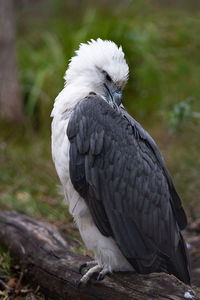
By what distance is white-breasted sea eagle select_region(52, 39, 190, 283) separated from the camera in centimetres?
351

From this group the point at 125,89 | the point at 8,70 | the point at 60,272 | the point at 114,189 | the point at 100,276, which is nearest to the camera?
the point at 114,189

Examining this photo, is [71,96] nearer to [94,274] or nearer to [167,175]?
[167,175]

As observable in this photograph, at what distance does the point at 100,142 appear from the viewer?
3498mm

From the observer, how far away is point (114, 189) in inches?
140

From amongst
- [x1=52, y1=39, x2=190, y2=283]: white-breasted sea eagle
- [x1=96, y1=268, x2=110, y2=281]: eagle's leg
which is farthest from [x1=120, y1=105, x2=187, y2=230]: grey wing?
[x1=96, y1=268, x2=110, y2=281]: eagle's leg

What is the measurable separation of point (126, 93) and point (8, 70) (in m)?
2.06

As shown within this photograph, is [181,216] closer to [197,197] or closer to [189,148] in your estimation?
[197,197]

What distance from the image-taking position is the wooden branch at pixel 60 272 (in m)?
3.38

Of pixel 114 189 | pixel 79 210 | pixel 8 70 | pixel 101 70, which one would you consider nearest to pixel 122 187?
pixel 114 189

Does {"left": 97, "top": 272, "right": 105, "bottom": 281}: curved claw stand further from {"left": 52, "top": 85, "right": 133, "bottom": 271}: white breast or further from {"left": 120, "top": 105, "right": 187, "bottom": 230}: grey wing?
{"left": 120, "top": 105, "right": 187, "bottom": 230}: grey wing

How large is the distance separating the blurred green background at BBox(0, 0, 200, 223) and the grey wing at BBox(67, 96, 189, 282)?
206cm

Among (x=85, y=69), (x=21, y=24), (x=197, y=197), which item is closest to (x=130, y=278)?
(x=85, y=69)

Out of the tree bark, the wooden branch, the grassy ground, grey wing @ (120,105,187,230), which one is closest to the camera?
the wooden branch

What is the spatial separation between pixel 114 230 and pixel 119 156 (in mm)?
540
